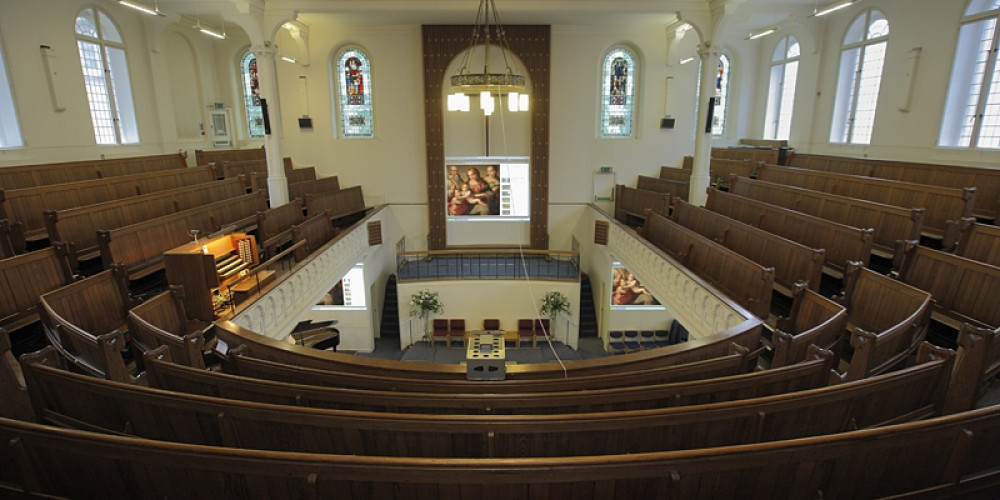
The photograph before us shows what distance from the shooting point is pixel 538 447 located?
221 cm

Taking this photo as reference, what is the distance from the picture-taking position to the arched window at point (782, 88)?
11969 millimetres

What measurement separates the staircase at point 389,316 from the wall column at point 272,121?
3421 mm

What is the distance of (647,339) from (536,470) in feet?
32.8

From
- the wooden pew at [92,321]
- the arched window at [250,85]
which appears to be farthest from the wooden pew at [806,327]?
the arched window at [250,85]

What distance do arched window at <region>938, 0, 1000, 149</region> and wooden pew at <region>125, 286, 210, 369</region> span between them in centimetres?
1165

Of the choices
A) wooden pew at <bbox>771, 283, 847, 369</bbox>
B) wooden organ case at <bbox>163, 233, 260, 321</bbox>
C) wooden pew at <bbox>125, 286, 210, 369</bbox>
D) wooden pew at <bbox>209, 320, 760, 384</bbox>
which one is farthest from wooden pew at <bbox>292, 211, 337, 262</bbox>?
wooden pew at <bbox>771, 283, 847, 369</bbox>

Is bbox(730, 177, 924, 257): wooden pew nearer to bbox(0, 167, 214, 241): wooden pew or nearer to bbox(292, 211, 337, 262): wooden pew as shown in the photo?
bbox(292, 211, 337, 262): wooden pew

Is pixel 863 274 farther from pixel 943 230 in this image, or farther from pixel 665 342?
pixel 665 342

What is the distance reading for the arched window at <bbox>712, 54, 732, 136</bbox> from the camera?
41.6 ft

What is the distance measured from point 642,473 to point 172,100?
13.7 metres

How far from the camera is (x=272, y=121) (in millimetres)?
8758

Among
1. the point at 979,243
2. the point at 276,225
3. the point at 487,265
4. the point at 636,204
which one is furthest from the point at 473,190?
the point at 979,243

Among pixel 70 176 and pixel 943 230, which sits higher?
pixel 70 176

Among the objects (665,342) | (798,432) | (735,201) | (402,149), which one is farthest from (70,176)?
(665,342)
